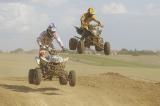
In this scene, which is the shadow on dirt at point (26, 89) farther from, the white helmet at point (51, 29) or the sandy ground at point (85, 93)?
the white helmet at point (51, 29)

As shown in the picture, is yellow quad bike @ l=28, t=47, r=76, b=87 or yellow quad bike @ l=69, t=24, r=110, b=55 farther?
yellow quad bike @ l=69, t=24, r=110, b=55

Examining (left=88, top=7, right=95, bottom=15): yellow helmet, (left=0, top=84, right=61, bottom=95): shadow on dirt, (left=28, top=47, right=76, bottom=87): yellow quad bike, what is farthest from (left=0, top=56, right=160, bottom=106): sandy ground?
(left=88, top=7, right=95, bottom=15): yellow helmet

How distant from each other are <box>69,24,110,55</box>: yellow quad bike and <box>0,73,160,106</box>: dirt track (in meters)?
2.16

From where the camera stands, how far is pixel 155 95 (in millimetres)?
28641

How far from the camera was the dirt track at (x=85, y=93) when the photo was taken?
22547 mm

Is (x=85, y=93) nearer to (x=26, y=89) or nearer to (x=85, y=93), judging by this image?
(x=85, y=93)

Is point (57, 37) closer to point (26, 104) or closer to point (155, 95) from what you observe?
point (26, 104)

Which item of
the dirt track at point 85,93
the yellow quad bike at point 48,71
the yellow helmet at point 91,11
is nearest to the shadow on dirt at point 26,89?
the dirt track at point 85,93

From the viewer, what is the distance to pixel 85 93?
26.3 metres

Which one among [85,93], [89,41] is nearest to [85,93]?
[85,93]

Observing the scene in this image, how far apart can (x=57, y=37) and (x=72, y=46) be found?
164 inches

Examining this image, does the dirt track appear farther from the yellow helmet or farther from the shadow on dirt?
the yellow helmet

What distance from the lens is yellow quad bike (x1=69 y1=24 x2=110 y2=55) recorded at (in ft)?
89.0

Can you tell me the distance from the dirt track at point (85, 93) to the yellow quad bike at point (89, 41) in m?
2.16
